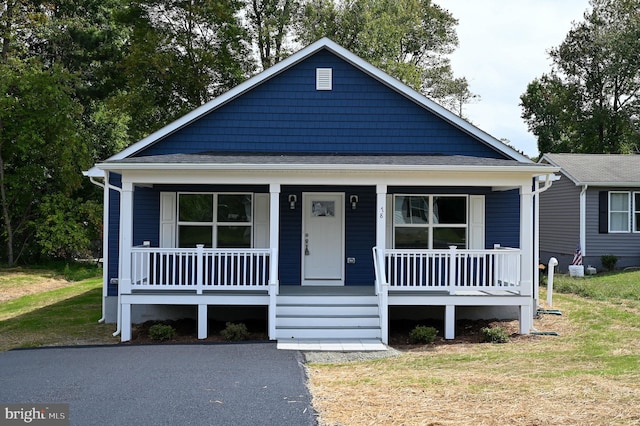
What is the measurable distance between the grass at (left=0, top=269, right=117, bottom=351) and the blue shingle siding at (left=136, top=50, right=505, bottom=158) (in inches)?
179

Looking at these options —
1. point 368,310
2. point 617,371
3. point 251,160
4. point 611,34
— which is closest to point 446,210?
point 368,310

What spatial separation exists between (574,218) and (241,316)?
46.3 feet

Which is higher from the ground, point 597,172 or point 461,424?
point 597,172

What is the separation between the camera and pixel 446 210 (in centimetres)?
1280

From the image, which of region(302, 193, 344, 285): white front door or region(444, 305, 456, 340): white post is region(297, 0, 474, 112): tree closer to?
region(302, 193, 344, 285): white front door

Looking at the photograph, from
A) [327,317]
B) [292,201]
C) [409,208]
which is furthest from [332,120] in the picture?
[327,317]

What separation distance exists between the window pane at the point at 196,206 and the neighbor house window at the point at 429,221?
4.00 metres

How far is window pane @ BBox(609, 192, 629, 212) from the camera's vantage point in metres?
20.6

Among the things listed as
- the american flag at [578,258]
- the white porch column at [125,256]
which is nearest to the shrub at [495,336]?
the white porch column at [125,256]

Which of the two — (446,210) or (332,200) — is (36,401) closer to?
(332,200)

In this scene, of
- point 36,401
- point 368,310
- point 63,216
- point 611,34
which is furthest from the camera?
point 611,34

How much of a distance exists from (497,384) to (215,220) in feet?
24.2

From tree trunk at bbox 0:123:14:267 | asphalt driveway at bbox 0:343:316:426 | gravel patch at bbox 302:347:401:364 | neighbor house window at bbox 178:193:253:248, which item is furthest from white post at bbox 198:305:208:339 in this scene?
tree trunk at bbox 0:123:14:267

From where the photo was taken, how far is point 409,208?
12812mm
